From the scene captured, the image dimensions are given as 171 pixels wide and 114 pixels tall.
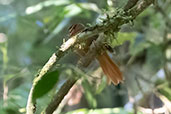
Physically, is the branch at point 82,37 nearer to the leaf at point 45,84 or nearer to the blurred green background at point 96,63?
the leaf at point 45,84

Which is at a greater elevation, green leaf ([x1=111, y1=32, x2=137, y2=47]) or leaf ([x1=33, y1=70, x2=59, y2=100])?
green leaf ([x1=111, y1=32, x2=137, y2=47])

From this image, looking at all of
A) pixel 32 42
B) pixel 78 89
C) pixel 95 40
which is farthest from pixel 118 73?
pixel 32 42

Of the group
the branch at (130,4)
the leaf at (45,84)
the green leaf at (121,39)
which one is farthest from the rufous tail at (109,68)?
the leaf at (45,84)

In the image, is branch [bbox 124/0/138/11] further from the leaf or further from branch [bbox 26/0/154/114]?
the leaf

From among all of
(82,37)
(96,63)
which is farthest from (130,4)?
(96,63)

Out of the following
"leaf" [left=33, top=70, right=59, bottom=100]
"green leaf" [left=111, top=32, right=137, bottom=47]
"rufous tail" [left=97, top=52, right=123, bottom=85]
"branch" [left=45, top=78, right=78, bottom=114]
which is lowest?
"leaf" [left=33, top=70, right=59, bottom=100]

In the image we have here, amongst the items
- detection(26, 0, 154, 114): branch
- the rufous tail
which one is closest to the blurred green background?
the rufous tail
